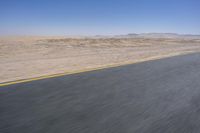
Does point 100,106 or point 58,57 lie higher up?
point 100,106

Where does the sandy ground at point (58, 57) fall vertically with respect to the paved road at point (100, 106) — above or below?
below

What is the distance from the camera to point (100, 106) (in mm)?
3053

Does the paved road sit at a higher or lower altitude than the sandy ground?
higher

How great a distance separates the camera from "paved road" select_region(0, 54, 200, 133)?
237 centimetres

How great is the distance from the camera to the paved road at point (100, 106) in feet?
7.79

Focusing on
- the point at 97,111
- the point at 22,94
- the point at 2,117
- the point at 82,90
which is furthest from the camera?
the point at 82,90

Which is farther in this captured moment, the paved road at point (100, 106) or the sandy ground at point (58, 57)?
the sandy ground at point (58, 57)

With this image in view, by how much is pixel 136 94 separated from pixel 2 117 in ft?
8.48

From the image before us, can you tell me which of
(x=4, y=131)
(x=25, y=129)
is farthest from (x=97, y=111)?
(x=4, y=131)

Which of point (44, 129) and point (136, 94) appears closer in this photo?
point (44, 129)

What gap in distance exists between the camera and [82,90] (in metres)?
3.95

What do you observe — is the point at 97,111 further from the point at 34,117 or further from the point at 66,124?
the point at 34,117

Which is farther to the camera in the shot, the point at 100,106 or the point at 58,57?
the point at 58,57

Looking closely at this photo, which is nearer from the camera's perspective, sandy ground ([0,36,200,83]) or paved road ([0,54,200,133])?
paved road ([0,54,200,133])
